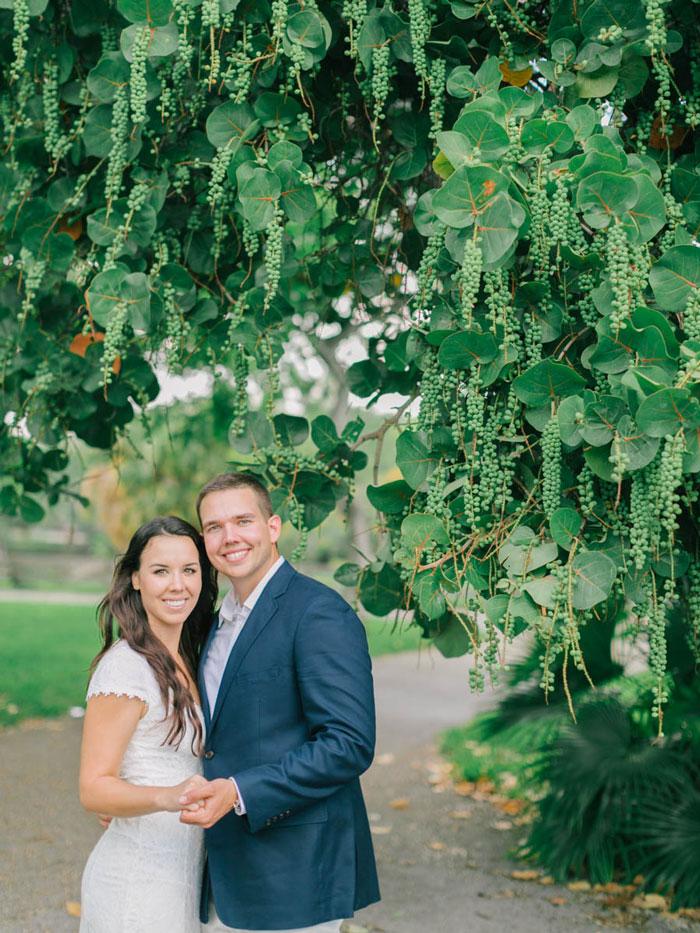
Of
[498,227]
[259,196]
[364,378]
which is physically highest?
[259,196]

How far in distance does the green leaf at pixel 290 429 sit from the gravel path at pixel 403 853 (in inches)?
32.8

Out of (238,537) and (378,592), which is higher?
(238,537)

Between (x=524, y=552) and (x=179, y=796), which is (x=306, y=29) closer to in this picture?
(x=524, y=552)

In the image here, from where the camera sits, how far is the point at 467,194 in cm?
182

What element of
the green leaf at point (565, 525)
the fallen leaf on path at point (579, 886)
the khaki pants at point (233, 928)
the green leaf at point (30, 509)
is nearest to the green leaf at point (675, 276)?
the green leaf at point (565, 525)

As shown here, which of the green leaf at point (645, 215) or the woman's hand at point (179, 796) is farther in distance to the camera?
the woman's hand at point (179, 796)

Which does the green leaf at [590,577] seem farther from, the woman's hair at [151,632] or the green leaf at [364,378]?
the green leaf at [364,378]

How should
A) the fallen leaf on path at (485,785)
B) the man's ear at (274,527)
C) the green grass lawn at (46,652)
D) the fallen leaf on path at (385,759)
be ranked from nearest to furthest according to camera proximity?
the man's ear at (274,527) < the fallen leaf on path at (485,785) < the fallen leaf on path at (385,759) < the green grass lawn at (46,652)

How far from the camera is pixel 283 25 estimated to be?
223 centimetres

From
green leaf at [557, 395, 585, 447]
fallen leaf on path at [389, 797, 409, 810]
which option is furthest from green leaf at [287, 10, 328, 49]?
fallen leaf on path at [389, 797, 409, 810]

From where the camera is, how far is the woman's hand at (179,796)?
6.72 feet

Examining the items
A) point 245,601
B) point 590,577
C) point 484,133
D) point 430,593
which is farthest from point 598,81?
point 245,601

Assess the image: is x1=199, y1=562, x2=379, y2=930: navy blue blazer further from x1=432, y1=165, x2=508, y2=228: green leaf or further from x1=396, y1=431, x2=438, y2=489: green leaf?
x1=432, y1=165, x2=508, y2=228: green leaf

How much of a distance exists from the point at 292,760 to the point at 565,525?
0.83 metres
